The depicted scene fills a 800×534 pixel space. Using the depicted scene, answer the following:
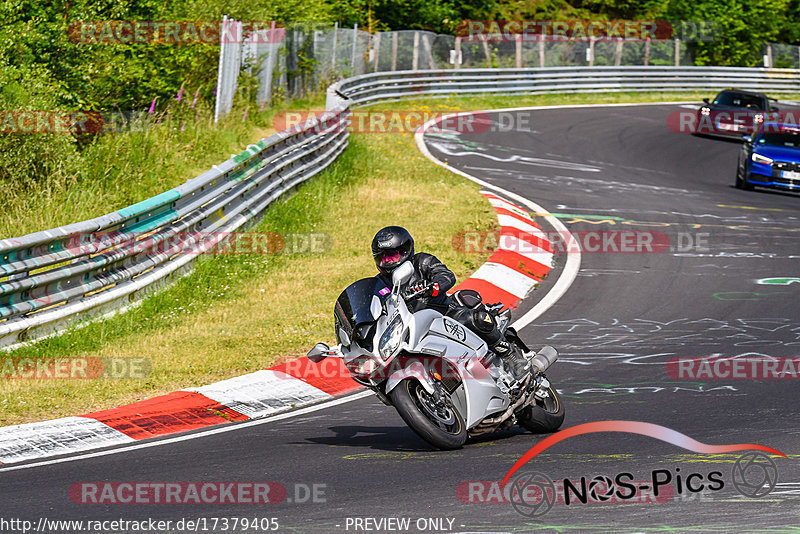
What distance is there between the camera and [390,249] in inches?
269

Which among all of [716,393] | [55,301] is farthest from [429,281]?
[55,301]

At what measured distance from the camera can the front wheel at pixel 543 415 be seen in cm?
743

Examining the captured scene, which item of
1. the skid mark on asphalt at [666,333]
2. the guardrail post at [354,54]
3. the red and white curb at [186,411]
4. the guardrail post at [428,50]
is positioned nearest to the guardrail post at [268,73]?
the guardrail post at [354,54]

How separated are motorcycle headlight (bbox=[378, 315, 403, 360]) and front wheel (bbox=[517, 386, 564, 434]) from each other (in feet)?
4.28

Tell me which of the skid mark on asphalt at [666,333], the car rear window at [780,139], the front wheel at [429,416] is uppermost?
the car rear window at [780,139]

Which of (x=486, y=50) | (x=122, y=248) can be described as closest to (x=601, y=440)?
(x=122, y=248)

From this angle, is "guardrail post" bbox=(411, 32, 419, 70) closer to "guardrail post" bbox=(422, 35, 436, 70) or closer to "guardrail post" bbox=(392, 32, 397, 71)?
"guardrail post" bbox=(422, 35, 436, 70)

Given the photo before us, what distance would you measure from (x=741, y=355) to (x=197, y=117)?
13.0 meters

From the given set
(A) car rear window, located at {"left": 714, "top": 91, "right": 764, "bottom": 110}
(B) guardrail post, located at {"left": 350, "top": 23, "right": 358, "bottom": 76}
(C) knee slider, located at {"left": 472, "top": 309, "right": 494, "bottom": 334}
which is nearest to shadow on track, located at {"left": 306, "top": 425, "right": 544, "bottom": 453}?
(C) knee slider, located at {"left": 472, "top": 309, "right": 494, "bottom": 334}

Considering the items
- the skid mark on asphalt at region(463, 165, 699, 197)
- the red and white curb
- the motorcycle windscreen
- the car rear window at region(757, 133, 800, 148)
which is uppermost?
the motorcycle windscreen

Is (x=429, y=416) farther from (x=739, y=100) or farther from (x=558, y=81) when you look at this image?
(x=558, y=81)

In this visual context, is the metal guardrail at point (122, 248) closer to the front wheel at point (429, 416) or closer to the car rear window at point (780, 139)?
the front wheel at point (429, 416)

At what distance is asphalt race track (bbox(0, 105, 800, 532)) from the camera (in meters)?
5.57

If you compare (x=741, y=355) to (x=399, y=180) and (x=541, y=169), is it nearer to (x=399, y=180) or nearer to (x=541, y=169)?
(x=399, y=180)
